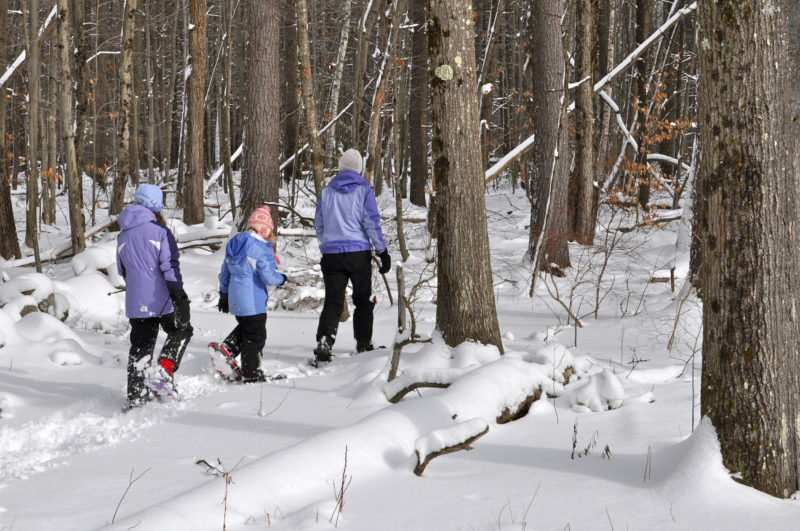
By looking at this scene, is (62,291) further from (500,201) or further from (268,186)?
(500,201)

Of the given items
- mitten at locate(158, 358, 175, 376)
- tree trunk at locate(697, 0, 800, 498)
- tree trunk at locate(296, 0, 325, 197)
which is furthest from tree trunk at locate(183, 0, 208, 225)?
tree trunk at locate(697, 0, 800, 498)

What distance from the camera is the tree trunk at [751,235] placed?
8.93 feet

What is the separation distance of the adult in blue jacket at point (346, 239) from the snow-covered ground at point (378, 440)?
472mm

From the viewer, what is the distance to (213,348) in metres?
5.89

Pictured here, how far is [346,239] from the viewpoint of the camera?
6.22 m

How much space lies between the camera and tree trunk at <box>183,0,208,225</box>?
13664 mm

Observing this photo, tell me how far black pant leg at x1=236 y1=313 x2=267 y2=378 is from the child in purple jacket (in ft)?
1.91

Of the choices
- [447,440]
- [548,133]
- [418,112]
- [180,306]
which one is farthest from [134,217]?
[418,112]

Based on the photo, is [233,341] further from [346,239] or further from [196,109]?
[196,109]

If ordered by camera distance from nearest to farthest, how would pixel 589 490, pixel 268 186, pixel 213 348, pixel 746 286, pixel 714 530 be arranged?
pixel 714 530, pixel 746 286, pixel 589 490, pixel 213 348, pixel 268 186

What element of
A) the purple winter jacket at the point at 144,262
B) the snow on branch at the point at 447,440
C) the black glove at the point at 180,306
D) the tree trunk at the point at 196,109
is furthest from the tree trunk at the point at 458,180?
the tree trunk at the point at 196,109

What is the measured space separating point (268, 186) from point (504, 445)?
26.7 feet

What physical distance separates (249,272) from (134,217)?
39.9 inches

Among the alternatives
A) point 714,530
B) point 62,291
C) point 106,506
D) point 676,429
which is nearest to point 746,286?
point 714,530
